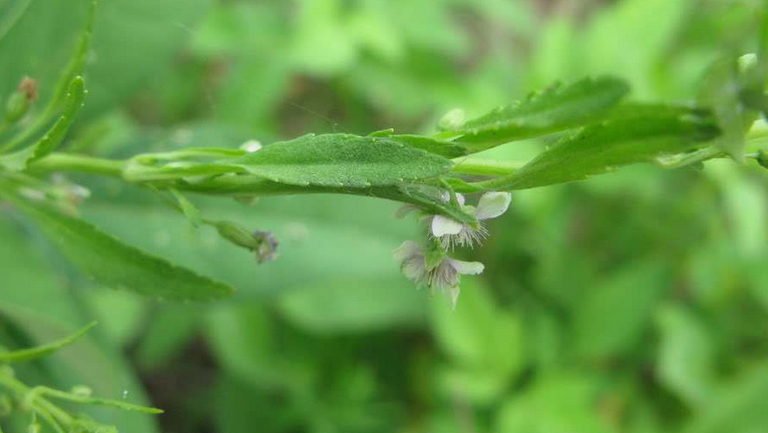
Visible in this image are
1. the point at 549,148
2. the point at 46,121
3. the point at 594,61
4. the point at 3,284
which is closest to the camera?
the point at 549,148

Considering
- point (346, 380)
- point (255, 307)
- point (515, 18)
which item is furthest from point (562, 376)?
point (515, 18)

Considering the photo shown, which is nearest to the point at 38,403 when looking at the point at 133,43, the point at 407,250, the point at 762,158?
the point at 407,250

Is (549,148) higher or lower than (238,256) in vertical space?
lower

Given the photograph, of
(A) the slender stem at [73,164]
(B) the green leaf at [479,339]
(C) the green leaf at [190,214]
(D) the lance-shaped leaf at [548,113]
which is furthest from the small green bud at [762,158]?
(B) the green leaf at [479,339]

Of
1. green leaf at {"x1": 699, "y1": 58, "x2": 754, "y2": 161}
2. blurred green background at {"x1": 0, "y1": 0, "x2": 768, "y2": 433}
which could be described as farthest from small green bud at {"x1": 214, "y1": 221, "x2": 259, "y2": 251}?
blurred green background at {"x1": 0, "y1": 0, "x2": 768, "y2": 433}

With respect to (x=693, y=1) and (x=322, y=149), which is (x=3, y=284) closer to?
(x=322, y=149)

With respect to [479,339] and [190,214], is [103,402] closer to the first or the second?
[190,214]
